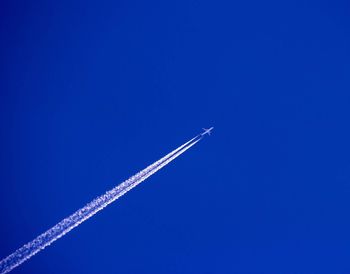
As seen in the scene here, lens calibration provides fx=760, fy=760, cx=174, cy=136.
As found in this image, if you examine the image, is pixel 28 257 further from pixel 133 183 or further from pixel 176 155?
pixel 176 155

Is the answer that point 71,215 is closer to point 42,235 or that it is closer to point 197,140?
point 42,235

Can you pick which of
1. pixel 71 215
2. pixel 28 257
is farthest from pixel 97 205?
pixel 28 257

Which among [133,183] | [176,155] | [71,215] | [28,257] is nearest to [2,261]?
[28,257]

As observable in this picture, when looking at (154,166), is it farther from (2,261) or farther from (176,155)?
(2,261)

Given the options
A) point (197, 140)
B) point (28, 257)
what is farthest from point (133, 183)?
point (28, 257)
